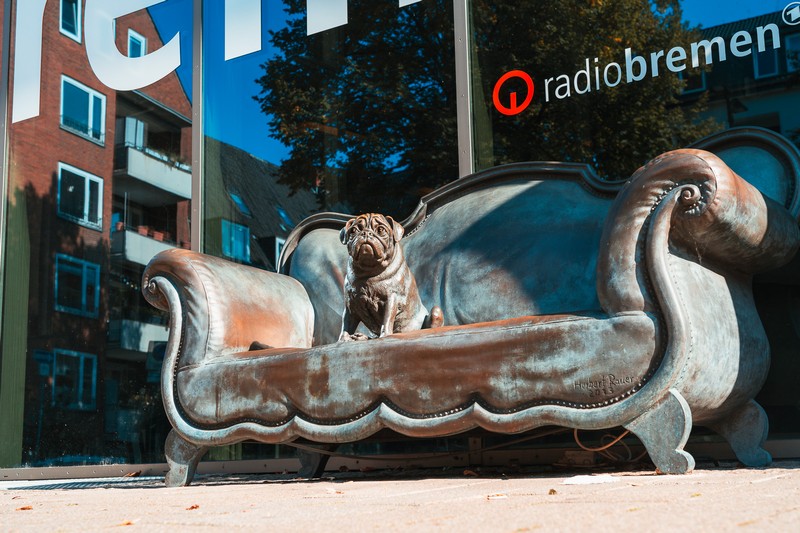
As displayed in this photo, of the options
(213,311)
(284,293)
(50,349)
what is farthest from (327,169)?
(50,349)

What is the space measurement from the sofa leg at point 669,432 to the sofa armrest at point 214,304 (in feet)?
5.74

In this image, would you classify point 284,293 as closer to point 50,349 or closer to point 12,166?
point 50,349

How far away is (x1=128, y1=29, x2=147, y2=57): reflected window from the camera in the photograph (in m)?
6.41

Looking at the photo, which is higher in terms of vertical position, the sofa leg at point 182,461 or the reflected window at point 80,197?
the reflected window at point 80,197

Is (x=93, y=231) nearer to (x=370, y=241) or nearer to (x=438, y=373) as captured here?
(x=370, y=241)

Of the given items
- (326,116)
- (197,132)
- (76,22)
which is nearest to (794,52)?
(326,116)

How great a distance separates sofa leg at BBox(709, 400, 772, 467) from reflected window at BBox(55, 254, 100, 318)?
168 inches

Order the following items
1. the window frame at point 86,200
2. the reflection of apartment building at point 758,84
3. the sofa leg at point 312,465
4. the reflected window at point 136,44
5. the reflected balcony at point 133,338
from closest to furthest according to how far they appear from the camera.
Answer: the reflection of apartment building at point 758,84 < the sofa leg at point 312,465 < the reflected balcony at point 133,338 < the window frame at point 86,200 < the reflected window at point 136,44

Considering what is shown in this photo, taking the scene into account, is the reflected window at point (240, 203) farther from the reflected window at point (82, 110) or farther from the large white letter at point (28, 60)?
the large white letter at point (28, 60)

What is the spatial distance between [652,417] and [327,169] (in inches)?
124

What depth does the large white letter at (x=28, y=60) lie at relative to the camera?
22.1 feet

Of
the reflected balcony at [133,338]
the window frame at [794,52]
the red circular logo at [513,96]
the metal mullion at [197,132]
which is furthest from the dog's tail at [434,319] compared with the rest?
the reflected balcony at [133,338]

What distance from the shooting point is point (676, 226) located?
3.03m

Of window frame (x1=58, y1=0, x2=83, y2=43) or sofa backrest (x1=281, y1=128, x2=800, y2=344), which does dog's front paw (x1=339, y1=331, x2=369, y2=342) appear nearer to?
sofa backrest (x1=281, y1=128, x2=800, y2=344)
